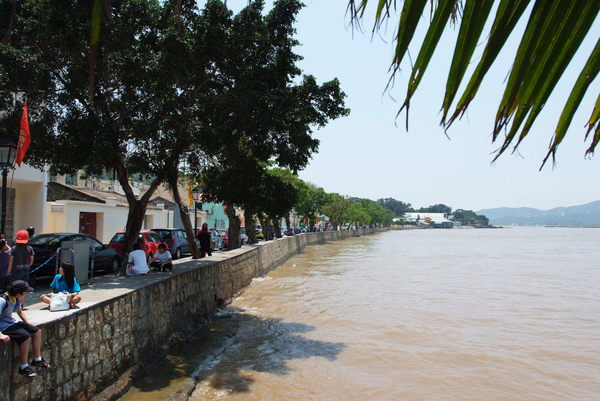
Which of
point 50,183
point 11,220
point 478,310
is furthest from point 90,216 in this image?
point 478,310

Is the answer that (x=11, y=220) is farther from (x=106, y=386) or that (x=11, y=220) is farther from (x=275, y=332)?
(x=106, y=386)

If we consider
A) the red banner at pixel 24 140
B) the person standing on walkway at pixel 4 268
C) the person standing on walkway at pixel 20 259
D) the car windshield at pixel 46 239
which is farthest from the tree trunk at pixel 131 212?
the person standing on walkway at pixel 4 268

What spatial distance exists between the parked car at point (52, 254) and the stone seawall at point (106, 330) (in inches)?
110

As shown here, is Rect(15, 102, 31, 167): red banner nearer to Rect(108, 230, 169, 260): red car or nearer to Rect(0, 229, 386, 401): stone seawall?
Rect(0, 229, 386, 401): stone seawall

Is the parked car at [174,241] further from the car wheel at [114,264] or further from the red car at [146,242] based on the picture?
the car wheel at [114,264]

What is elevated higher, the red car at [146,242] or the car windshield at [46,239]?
the car windshield at [46,239]

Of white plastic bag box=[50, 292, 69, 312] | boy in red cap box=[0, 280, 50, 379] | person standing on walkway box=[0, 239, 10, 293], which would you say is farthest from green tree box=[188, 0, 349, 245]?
boy in red cap box=[0, 280, 50, 379]

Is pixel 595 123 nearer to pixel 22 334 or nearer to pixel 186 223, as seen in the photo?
pixel 22 334

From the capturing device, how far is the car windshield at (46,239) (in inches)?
469

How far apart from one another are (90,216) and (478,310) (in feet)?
67.4

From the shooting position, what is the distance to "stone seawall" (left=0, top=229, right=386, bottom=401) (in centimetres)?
474

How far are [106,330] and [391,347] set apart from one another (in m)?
5.92

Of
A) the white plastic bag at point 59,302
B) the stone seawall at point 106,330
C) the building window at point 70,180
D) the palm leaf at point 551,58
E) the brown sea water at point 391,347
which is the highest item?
the building window at point 70,180

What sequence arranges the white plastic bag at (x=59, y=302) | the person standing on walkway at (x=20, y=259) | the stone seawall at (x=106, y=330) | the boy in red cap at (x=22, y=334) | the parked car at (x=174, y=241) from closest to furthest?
the boy in red cap at (x=22, y=334)
the stone seawall at (x=106, y=330)
the white plastic bag at (x=59, y=302)
the person standing on walkway at (x=20, y=259)
the parked car at (x=174, y=241)
